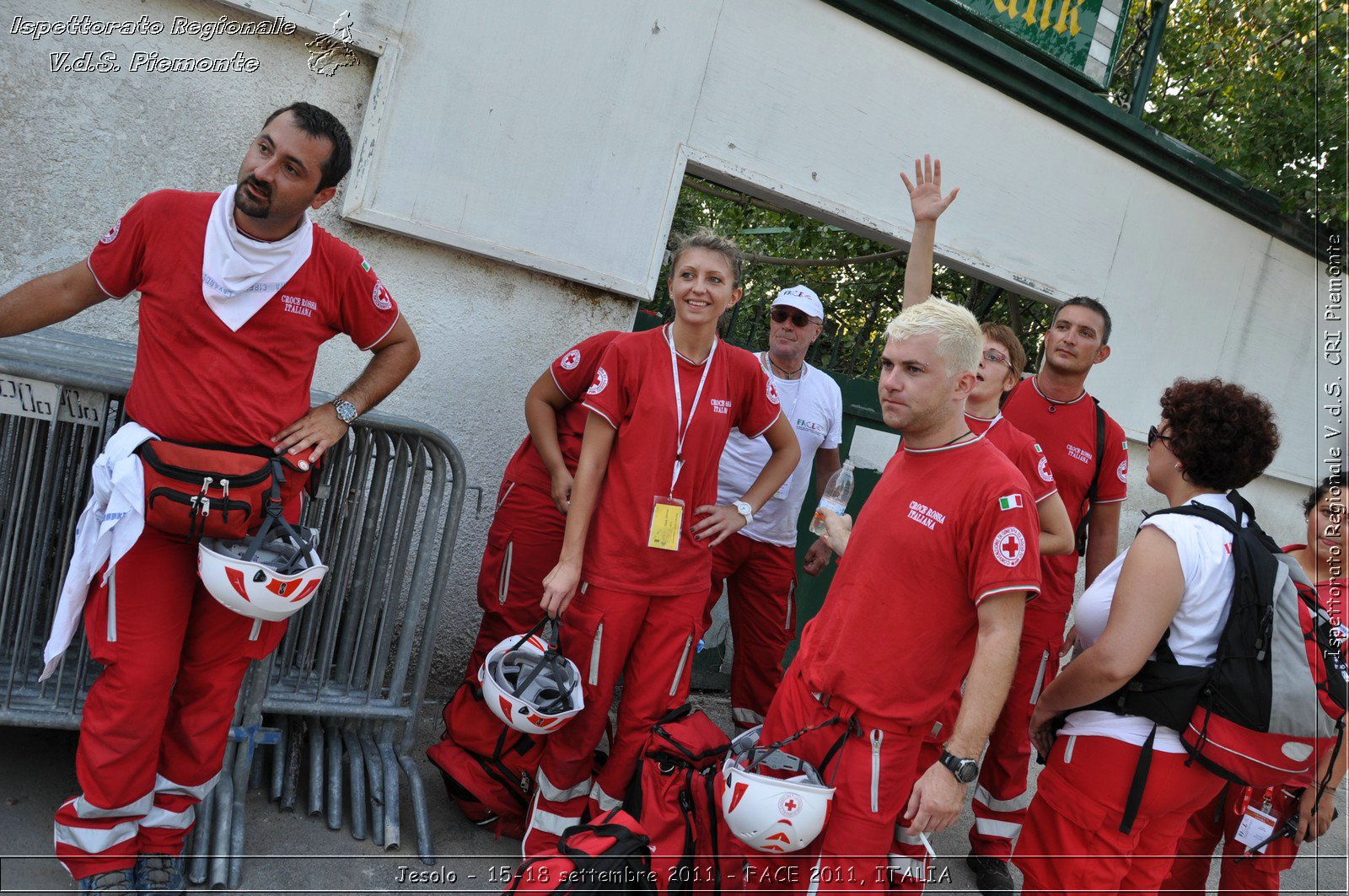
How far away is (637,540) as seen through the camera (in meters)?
3.66

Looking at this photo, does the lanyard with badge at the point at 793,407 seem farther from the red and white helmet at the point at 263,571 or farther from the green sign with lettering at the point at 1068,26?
the green sign with lettering at the point at 1068,26

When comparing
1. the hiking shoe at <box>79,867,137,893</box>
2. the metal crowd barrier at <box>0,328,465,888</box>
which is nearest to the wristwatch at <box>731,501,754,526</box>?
the metal crowd barrier at <box>0,328,465,888</box>

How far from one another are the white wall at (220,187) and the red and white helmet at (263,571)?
1.60 m

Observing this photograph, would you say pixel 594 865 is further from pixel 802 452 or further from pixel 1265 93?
pixel 1265 93

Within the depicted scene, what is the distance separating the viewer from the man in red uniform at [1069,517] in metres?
4.46

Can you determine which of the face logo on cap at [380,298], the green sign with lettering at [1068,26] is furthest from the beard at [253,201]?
the green sign with lettering at [1068,26]

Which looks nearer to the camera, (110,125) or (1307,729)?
(1307,729)

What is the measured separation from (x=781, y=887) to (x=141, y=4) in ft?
13.2

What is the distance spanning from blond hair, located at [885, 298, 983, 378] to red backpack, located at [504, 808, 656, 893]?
5.52 ft

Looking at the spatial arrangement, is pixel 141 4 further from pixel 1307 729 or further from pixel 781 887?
pixel 1307 729

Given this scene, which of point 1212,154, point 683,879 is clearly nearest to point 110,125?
point 683,879

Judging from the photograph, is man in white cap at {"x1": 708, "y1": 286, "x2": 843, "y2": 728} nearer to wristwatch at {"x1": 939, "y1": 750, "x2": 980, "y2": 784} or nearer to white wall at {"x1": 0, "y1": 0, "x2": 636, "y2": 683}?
white wall at {"x1": 0, "y1": 0, "x2": 636, "y2": 683}

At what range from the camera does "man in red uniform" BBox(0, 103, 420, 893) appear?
293cm

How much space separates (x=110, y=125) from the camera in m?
4.00
